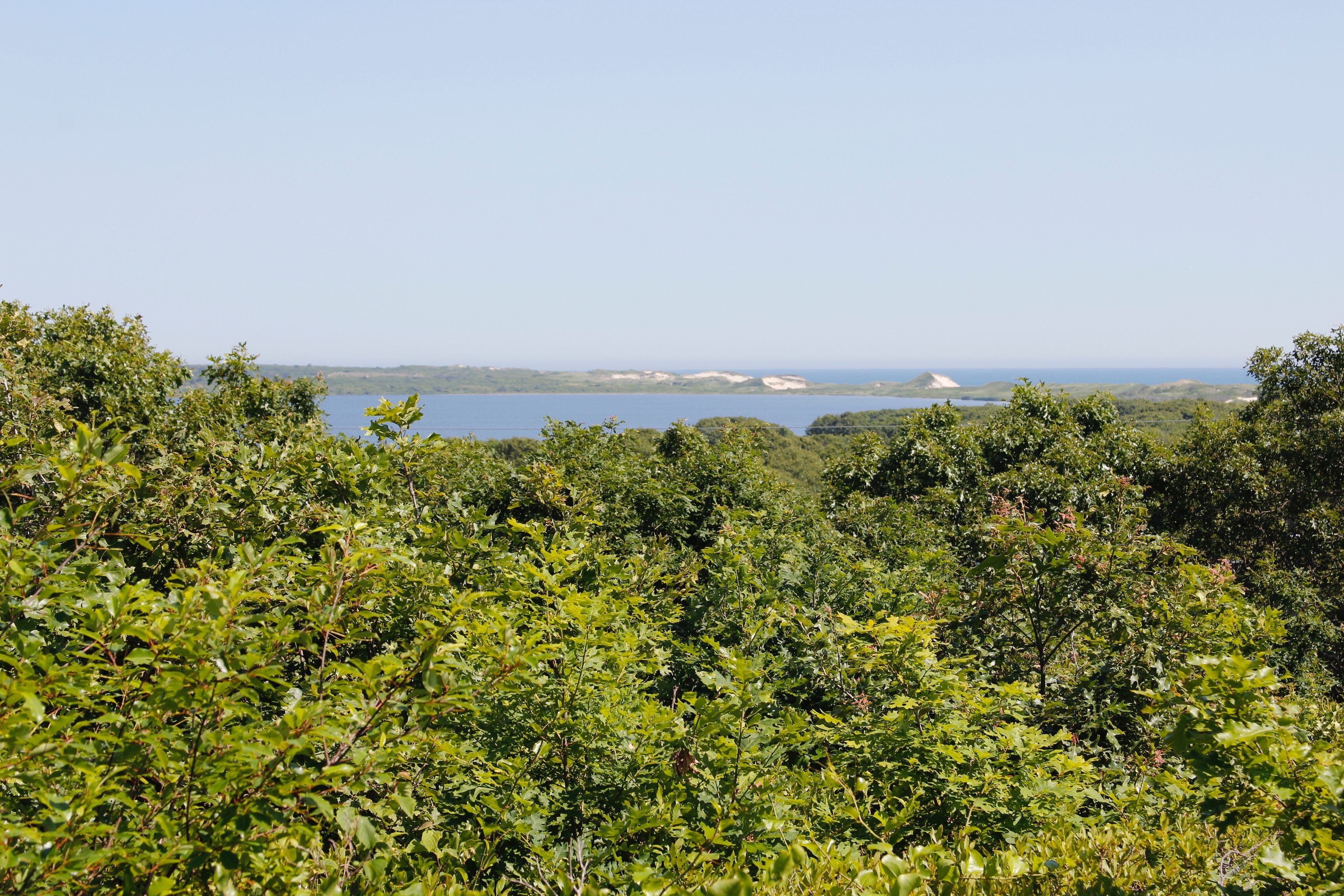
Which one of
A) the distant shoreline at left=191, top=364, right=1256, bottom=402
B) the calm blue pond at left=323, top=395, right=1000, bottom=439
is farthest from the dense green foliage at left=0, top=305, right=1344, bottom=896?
the distant shoreline at left=191, top=364, right=1256, bottom=402

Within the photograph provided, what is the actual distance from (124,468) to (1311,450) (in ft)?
60.5

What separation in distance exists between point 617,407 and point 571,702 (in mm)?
55451

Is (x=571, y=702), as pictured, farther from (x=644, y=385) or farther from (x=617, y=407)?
(x=644, y=385)

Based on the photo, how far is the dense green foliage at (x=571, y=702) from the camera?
6.30ft

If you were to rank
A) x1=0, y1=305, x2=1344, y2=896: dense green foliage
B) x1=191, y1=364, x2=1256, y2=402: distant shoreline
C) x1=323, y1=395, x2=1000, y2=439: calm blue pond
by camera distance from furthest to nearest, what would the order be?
x1=191, y1=364, x2=1256, y2=402: distant shoreline, x1=323, y1=395, x2=1000, y2=439: calm blue pond, x1=0, y1=305, x2=1344, y2=896: dense green foliage

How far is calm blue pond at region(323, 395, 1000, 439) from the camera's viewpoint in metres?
23.1

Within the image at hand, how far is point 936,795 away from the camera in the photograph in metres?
3.50

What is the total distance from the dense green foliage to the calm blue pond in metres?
5.63

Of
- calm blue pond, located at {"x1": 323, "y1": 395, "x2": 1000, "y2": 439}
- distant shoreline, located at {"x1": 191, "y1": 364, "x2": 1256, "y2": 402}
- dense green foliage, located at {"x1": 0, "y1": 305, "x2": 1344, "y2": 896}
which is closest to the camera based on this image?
dense green foliage, located at {"x1": 0, "y1": 305, "x2": 1344, "y2": 896}

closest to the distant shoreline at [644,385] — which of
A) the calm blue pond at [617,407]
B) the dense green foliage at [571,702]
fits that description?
the calm blue pond at [617,407]

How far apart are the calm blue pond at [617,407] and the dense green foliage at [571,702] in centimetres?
563

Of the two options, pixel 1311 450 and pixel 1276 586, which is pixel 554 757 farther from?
pixel 1311 450

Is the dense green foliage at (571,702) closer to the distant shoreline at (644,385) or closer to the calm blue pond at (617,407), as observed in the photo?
the calm blue pond at (617,407)

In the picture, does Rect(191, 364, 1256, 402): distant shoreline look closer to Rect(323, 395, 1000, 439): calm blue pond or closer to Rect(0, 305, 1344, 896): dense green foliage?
Rect(323, 395, 1000, 439): calm blue pond
